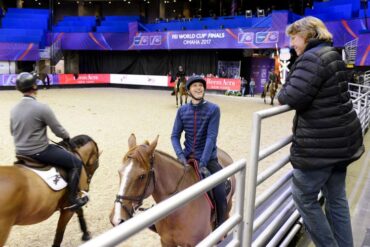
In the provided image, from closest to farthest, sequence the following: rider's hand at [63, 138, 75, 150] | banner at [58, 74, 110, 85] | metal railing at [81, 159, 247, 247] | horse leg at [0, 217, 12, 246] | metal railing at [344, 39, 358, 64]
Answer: metal railing at [81, 159, 247, 247] < horse leg at [0, 217, 12, 246] < rider's hand at [63, 138, 75, 150] < metal railing at [344, 39, 358, 64] < banner at [58, 74, 110, 85]

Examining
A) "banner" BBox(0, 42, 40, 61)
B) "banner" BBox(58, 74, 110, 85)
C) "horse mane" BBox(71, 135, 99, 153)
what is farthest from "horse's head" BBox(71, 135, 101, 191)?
"banner" BBox(0, 42, 40, 61)

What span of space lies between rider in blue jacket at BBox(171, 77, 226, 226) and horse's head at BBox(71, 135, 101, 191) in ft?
5.40

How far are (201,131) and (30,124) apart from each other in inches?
69.3

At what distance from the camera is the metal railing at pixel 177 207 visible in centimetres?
109

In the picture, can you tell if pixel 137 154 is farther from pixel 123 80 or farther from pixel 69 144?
pixel 123 80

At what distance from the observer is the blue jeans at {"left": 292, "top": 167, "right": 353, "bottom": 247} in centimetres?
247

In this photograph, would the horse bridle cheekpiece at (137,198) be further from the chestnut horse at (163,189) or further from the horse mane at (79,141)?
the horse mane at (79,141)

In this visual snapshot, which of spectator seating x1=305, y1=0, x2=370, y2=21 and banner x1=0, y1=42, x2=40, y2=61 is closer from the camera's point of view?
Answer: spectator seating x1=305, y1=0, x2=370, y2=21

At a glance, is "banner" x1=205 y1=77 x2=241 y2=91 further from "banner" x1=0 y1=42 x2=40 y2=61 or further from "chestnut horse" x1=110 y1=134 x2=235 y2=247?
"chestnut horse" x1=110 y1=134 x2=235 y2=247

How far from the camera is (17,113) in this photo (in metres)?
3.70

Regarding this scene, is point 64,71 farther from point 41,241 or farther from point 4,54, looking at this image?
point 41,241

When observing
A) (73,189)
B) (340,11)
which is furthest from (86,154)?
(340,11)

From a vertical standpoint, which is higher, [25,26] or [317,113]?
[25,26]

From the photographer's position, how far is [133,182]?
8.61 feet
